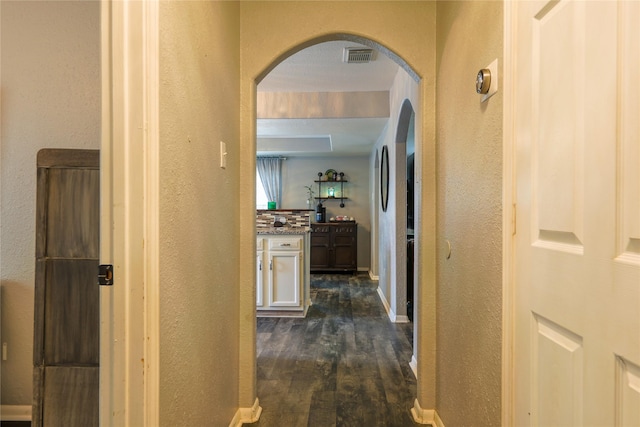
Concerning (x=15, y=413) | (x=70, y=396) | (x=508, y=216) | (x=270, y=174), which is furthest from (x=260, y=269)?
(x=270, y=174)

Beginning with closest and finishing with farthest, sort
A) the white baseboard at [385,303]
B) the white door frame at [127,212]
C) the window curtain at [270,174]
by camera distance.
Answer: the white door frame at [127,212] < the white baseboard at [385,303] < the window curtain at [270,174]

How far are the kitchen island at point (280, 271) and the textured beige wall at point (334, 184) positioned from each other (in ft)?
12.1

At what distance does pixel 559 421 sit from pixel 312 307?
3.79 meters

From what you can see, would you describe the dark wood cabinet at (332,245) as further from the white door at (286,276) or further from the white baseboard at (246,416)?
the white baseboard at (246,416)

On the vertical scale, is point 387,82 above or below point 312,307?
above

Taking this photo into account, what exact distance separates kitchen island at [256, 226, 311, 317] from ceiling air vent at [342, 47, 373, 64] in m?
1.85

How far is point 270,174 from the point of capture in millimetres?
7668

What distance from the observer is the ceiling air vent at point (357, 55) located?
3.06 m

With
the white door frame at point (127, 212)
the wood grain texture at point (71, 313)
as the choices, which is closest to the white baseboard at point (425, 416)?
the white door frame at point (127, 212)

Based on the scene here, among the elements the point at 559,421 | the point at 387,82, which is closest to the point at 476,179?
the point at 559,421

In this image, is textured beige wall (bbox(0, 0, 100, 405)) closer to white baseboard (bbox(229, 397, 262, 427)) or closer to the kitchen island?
white baseboard (bbox(229, 397, 262, 427))

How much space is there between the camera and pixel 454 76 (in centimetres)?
167

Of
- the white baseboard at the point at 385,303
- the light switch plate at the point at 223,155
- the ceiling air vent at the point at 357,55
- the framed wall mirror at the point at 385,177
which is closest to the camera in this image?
the light switch plate at the point at 223,155

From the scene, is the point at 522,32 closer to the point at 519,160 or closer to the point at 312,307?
the point at 519,160
